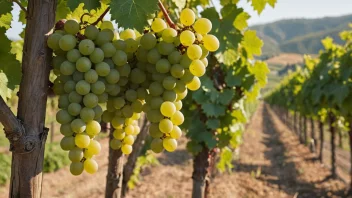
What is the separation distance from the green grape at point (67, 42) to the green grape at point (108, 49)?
0.10 meters

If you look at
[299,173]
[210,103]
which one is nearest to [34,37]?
[210,103]

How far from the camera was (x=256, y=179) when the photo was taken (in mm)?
10523

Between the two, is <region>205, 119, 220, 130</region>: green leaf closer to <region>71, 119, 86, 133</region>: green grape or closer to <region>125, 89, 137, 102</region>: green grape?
<region>125, 89, 137, 102</region>: green grape

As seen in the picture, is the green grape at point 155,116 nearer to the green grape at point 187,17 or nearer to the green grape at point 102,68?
the green grape at point 102,68

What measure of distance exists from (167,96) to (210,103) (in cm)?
259

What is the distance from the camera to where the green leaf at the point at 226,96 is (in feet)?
12.2

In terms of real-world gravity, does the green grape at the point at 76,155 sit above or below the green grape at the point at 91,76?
below

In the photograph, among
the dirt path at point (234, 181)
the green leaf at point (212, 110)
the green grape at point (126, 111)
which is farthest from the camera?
the dirt path at point (234, 181)

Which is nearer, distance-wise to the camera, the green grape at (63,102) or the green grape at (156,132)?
the green grape at (63,102)

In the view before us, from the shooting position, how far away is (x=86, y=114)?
106 cm

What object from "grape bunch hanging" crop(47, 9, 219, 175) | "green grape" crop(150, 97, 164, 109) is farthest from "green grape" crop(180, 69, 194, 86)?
"green grape" crop(150, 97, 164, 109)

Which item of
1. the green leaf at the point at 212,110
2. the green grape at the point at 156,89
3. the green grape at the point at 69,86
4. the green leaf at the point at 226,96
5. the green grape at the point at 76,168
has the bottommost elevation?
the green grape at the point at 76,168

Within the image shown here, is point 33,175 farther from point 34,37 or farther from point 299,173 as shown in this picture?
point 299,173

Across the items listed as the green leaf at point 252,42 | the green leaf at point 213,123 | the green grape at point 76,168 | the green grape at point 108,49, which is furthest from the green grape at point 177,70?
the green leaf at point 213,123
